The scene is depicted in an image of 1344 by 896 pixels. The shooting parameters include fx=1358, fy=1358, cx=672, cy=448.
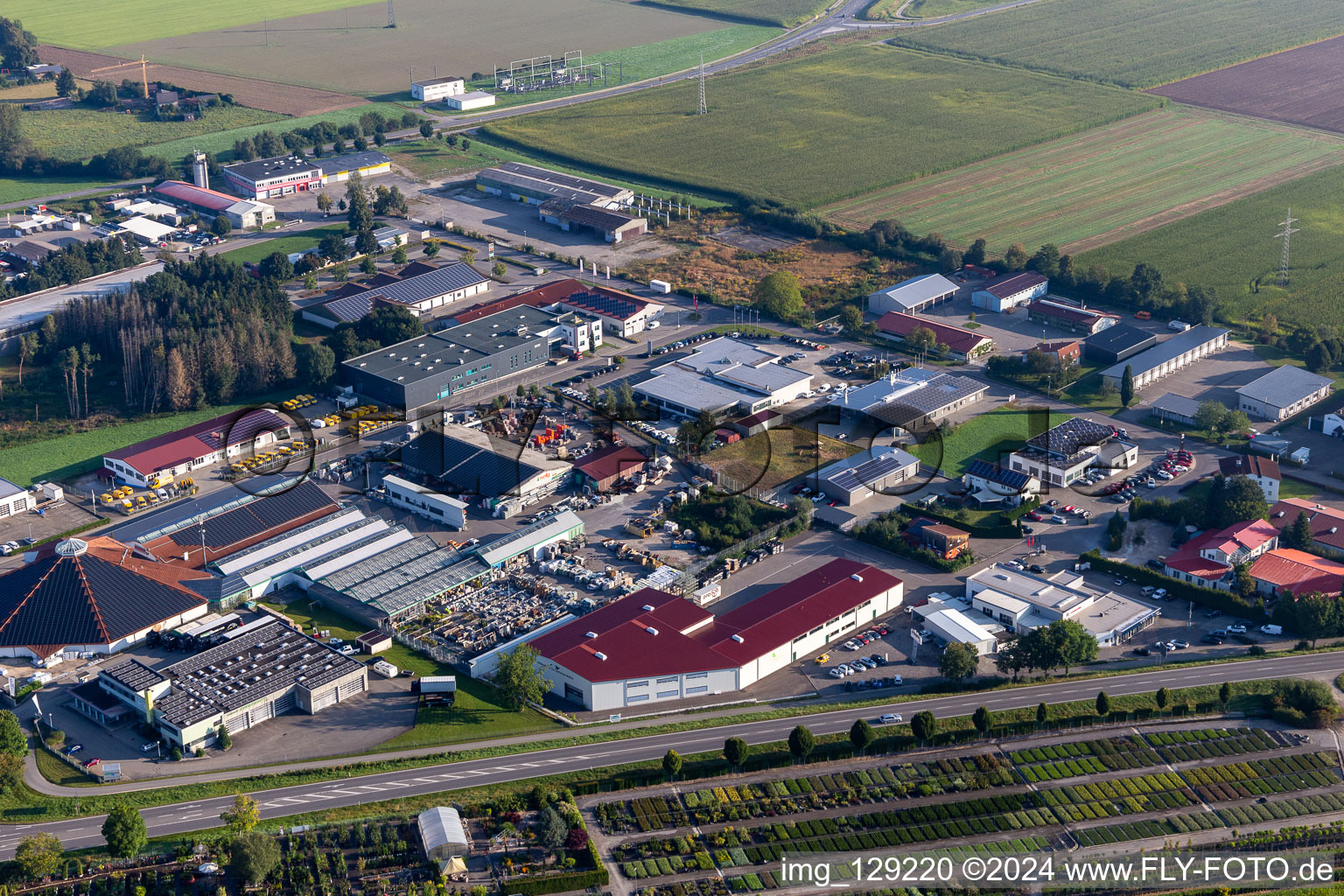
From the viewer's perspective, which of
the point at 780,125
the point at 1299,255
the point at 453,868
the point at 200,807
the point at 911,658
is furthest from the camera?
the point at 780,125

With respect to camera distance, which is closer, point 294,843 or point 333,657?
point 294,843

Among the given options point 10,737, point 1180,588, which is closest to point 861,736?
point 1180,588

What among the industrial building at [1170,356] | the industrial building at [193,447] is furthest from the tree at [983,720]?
the industrial building at [193,447]

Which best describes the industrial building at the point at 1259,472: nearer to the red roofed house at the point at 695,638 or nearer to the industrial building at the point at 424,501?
the red roofed house at the point at 695,638

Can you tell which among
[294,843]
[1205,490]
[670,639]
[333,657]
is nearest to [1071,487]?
[1205,490]

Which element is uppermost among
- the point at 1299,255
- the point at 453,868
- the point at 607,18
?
the point at 607,18

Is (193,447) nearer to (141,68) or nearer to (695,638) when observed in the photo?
(695,638)

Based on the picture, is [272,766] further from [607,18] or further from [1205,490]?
[607,18]
